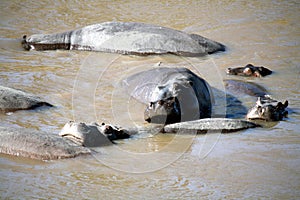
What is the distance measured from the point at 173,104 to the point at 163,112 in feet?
0.54

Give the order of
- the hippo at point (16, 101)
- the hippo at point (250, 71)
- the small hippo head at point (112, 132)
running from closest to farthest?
the small hippo head at point (112, 132) < the hippo at point (16, 101) < the hippo at point (250, 71)

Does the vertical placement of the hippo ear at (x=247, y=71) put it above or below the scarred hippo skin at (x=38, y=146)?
above

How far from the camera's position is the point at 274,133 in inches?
241

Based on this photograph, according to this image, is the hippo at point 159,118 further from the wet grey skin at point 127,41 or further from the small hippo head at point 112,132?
the wet grey skin at point 127,41

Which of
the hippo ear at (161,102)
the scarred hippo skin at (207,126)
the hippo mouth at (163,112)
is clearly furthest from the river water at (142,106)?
the hippo ear at (161,102)

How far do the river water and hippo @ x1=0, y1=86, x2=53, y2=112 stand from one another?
0.41 ft

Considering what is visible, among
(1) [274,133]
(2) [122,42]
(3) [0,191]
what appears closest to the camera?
(3) [0,191]

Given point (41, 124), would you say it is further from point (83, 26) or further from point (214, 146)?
point (83, 26)

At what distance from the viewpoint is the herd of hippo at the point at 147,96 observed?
534 cm

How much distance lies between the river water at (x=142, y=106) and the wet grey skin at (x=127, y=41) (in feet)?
0.67

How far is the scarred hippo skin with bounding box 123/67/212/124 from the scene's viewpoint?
Result: 6410mm

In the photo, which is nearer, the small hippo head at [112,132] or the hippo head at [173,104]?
the small hippo head at [112,132]

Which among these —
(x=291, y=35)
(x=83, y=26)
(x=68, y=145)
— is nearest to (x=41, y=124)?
(x=68, y=145)

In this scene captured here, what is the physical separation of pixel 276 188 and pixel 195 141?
1246 millimetres
